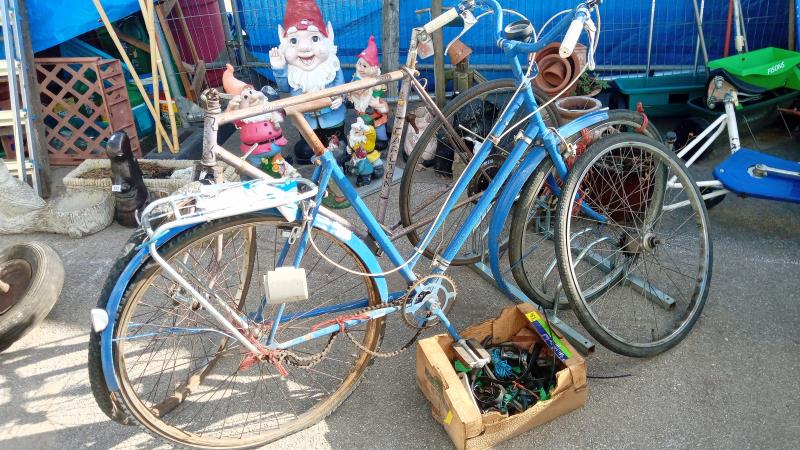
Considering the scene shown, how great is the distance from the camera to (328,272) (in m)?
3.45

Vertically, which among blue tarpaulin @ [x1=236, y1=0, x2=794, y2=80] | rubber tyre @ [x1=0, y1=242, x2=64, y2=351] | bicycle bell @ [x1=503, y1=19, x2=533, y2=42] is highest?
bicycle bell @ [x1=503, y1=19, x2=533, y2=42]

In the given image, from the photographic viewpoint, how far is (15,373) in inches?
114

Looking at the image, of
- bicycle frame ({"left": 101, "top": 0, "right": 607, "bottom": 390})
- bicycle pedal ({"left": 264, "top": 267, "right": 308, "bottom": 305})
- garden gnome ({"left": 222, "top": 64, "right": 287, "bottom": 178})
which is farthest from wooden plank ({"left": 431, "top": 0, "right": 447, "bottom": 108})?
bicycle pedal ({"left": 264, "top": 267, "right": 308, "bottom": 305})

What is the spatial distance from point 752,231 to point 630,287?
3.41 feet

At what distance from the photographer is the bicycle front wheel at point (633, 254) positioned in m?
2.49

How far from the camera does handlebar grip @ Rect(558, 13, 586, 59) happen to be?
6.97ft

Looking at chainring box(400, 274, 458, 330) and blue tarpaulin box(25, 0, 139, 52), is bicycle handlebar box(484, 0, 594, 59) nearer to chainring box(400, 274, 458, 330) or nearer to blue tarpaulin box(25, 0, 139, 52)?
chainring box(400, 274, 458, 330)

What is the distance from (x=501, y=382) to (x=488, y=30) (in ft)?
13.4

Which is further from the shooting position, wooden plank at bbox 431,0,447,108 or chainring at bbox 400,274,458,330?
wooden plank at bbox 431,0,447,108

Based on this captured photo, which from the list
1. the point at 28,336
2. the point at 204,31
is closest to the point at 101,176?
the point at 28,336

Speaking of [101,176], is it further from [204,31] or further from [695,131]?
[695,131]

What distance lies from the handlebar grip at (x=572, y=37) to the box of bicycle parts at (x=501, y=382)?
1149 millimetres

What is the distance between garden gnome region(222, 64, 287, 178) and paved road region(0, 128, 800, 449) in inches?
62.5

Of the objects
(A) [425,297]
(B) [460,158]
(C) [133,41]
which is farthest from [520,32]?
(C) [133,41]
